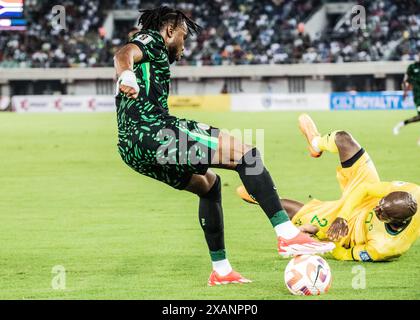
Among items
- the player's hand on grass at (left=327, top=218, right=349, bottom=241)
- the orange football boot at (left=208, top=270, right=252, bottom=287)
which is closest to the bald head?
the player's hand on grass at (left=327, top=218, right=349, bottom=241)

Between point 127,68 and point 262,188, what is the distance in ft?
4.66

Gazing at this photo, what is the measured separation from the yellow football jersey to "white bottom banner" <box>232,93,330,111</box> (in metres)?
39.4

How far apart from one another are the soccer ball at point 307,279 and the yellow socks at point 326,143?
2.51 metres

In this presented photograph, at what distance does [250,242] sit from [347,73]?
158ft

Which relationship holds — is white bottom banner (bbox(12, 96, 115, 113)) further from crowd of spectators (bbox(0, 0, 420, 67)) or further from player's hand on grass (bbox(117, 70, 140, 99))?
player's hand on grass (bbox(117, 70, 140, 99))

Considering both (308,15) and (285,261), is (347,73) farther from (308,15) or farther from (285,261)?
(285,261)

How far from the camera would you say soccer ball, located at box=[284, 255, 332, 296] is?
724cm

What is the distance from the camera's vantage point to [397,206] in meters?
8.10

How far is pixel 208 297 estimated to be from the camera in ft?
23.5

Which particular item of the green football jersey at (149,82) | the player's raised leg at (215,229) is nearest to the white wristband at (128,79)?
the green football jersey at (149,82)

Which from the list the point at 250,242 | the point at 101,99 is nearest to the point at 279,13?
the point at 101,99

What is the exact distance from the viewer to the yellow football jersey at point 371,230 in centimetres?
852

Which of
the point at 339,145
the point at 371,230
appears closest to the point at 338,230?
the point at 371,230

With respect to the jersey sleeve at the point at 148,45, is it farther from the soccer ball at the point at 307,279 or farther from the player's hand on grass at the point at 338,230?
the player's hand on grass at the point at 338,230
